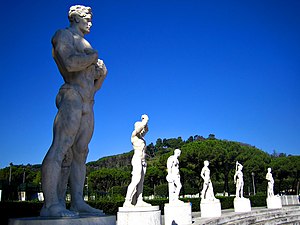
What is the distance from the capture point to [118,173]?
6469cm

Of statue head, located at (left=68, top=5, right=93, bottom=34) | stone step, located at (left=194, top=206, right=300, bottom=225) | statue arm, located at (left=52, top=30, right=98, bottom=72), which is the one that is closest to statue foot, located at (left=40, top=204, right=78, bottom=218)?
statue arm, located at (left=52, top=30, right=98, bottom=72)

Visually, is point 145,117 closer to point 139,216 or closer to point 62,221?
point 139,216

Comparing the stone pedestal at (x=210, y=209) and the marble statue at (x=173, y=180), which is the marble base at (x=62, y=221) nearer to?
the marble statue at (x=173, y=180)

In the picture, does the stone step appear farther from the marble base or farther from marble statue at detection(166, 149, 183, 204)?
the marble base

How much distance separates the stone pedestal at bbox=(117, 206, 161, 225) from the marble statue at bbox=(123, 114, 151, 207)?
36 centimetres

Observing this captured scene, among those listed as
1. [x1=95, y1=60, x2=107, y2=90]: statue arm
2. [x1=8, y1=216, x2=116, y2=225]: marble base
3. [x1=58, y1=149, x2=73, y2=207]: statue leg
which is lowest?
[x1=8, y1=216, x2=116, y2=225]: marble base

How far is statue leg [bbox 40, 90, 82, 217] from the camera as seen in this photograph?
11.3 ft

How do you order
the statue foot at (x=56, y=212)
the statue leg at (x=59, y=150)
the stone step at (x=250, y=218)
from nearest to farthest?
the statue foot at (x=56, y=212), the statue leg at (x=59, y=150), the stone step at (x=250, y=218)

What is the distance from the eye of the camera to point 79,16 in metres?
4.25

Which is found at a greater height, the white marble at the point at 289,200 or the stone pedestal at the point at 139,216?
the stone pedestal at the point at 139,216

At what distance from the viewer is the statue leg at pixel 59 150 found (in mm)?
3430

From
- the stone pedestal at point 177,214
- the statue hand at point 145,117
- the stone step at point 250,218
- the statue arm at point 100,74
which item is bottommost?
the stone step at point 250,218

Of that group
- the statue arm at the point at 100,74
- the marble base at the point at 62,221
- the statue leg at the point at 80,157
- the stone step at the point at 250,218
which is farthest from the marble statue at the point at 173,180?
the marble base at the point at 62,221

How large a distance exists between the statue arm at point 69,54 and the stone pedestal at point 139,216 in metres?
5.10
